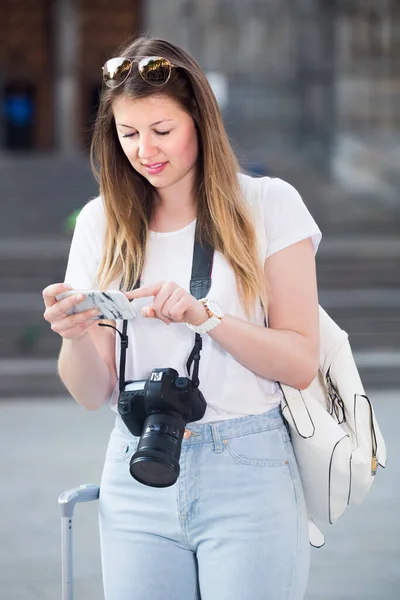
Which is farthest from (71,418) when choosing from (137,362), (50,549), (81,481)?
(137,362)

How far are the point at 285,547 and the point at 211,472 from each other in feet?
0.63

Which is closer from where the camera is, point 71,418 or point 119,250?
point 119,250

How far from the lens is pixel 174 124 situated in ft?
6.47

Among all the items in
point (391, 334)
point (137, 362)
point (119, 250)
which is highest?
point (119, 250)

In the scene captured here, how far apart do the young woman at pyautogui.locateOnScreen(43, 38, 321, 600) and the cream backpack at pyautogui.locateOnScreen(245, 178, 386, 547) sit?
0.03 meters

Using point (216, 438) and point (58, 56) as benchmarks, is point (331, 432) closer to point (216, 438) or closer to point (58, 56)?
point (216, 438)

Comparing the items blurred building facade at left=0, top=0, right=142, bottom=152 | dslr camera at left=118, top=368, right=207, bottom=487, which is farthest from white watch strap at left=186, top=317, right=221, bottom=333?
blurred building facade at left=0, top=0, right=142, bottom=152

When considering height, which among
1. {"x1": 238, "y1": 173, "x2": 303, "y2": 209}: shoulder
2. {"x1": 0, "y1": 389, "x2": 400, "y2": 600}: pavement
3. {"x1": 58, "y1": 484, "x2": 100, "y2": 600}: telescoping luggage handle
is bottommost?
{"x1": 0, "y1": 389, "x2": 400, "y2": 600}: pavement

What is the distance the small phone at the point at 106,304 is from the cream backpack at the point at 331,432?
336 millimetres

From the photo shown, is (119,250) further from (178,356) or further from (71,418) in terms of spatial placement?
(71,418)

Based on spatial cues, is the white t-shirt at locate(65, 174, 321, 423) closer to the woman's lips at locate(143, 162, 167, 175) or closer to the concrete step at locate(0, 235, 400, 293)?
the woman's lips at locate(143, 162, 167, 175)

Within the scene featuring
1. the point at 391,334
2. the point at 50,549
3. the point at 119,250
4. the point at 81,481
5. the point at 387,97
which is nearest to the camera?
the point at 119,250

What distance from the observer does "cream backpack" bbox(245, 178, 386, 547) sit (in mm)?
2014

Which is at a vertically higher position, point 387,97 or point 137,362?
point 137,362
